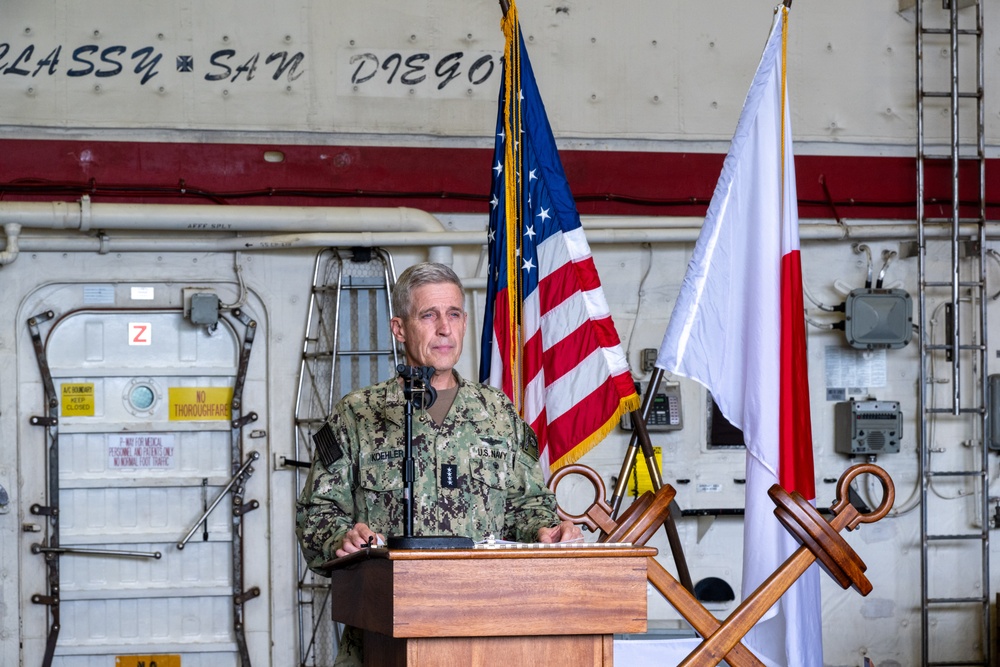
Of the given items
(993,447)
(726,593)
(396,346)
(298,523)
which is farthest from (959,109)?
(298,523)

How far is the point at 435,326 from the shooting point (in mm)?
3508

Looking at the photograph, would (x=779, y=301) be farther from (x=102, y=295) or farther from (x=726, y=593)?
(x=102, y=295)

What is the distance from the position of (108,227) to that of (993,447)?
5.25m

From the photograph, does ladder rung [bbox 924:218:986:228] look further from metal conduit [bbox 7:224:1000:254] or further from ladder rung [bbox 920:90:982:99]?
metal conduit [bbox 7:224:1000:254]

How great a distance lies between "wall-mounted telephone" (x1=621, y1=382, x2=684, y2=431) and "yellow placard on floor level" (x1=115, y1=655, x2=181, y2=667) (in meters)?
2.82

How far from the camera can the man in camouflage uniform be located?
3496 mm

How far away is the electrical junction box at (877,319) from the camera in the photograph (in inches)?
284

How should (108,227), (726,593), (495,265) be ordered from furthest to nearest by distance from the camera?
(726,593) → (108,227) → (495,265)

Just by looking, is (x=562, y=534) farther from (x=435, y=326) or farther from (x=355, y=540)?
(x=435, y=326)

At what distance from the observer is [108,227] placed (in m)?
6.75

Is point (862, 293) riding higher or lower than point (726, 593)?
higher

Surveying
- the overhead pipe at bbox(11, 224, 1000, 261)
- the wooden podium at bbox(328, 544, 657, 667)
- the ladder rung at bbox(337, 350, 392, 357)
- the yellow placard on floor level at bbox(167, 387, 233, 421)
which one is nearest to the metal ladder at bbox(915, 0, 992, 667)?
the overhead pipe at bbox(11, 224, 1000, 261)

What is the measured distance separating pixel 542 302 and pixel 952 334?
308cm

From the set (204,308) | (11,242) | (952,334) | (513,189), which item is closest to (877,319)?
(952,334)
